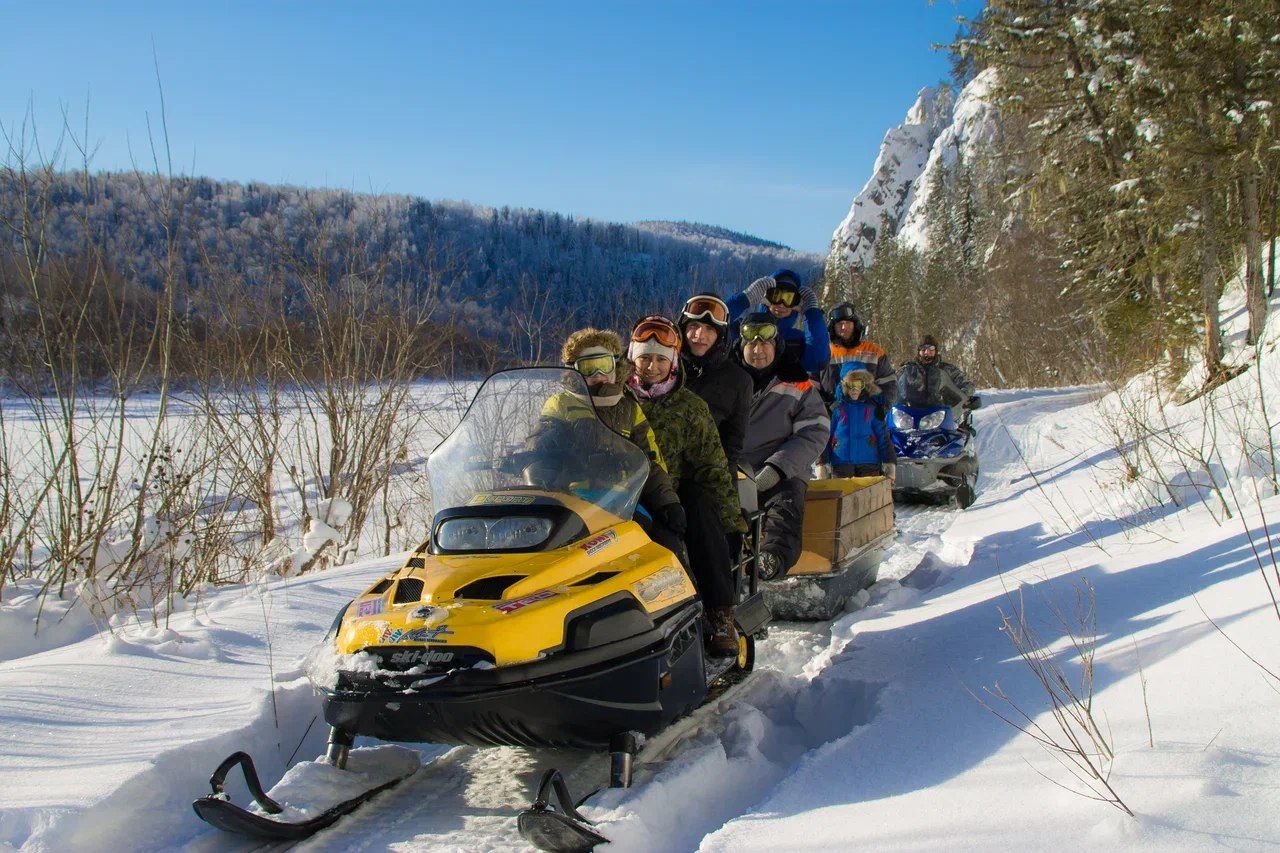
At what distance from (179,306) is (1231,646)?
5860 millimetres

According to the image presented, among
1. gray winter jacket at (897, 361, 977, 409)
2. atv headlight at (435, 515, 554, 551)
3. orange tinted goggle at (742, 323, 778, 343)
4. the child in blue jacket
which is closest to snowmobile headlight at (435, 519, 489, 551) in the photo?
atv headlight at (435, 515, 554, 551)

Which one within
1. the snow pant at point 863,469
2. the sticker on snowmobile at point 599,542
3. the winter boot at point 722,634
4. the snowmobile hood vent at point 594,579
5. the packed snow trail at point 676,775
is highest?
the sticker on snowmobile at point 599,542

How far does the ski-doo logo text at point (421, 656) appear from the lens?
274 cm

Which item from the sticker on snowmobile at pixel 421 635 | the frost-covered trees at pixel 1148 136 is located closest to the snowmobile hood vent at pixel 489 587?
the sticker on snowmobile at pixel 421 635

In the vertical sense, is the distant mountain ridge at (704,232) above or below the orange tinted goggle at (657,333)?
above

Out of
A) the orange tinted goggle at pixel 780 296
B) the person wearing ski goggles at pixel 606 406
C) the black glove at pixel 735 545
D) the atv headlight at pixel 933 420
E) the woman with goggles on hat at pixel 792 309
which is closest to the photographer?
the person wearing ski goggles at pixel 606 406

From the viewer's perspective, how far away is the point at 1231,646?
288 centimetres

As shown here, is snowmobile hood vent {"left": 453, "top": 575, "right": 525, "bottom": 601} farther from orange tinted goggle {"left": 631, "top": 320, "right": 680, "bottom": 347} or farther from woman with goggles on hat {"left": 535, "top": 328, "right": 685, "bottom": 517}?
orange tinted goggle {"left": 631, "top": 320, "right": 680, "bottom": 347}

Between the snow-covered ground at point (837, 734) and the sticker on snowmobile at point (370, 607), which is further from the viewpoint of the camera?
the sticker on snowmobile at point (370, 607)

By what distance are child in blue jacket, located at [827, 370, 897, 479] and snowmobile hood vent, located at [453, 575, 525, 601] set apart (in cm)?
644

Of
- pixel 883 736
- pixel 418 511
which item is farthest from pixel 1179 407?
pixel 883 736

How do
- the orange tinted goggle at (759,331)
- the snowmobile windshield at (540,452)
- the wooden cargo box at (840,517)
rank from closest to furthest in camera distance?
1. the snowmobile windshield at (540,452)
2. the wooden cargo box at (840,517)
3. the orange tinted goggle at (759,331)

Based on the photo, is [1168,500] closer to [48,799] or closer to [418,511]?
[418,511]

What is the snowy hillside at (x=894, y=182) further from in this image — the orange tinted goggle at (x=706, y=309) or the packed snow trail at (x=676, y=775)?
the packed snow trail at (x=676, y=775)
